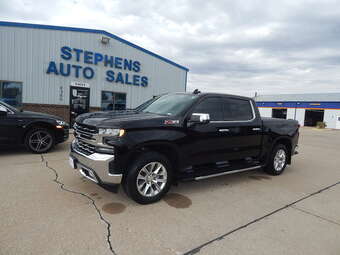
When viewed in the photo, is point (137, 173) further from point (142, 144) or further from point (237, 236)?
point (237, 236)

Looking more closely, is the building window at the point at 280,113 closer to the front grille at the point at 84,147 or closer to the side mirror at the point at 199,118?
the side mirror at the point at 199,118

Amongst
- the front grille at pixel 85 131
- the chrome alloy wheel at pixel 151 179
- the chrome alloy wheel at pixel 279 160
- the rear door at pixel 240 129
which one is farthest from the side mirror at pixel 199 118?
the chrome alloy wheel at pixel 279 160

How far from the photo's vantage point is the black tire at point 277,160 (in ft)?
17.9

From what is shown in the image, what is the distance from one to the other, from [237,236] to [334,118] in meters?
38.3

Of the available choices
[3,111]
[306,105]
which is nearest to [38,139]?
[3,111]

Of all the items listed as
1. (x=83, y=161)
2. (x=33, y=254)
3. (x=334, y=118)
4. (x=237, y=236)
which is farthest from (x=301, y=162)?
(x=334, y=118)

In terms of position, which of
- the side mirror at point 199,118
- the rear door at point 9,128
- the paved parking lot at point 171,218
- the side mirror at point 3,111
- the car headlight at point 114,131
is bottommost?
the paved parking lot at point 171,218

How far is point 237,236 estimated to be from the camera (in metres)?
2.81

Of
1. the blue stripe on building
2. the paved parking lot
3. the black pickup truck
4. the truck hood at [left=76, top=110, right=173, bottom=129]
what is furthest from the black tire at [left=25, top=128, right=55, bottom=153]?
the blue stripe on building

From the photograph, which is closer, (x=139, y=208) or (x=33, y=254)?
(x=33, y=254)

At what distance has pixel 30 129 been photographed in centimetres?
634

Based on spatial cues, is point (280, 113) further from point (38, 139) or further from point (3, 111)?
point (3, 111)

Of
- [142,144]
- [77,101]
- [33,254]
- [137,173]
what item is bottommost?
[33,254]

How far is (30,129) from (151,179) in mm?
4598
